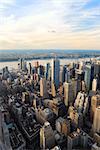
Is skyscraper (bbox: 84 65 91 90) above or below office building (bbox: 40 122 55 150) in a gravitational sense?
above

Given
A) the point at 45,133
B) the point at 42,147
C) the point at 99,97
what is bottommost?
the point at 42,147

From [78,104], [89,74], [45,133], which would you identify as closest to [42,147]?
[45,133]

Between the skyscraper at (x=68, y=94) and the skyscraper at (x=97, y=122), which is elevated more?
the skyscraper at (x=68, y=94)

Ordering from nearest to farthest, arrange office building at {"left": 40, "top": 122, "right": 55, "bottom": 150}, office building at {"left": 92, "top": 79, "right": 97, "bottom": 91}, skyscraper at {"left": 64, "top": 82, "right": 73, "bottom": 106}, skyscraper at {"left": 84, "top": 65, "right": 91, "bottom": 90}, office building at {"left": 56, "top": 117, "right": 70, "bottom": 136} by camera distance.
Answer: office building at {"left": 40, "top": 122, "right": 55, "bottom": 150} → office building at {"left": 56, "top": 117, "right": 70, "bottom": 136} → skyscraper at {"left": 64, "top": 82, "right": 73, "bottom": 106} → office building at {"left": 92, "top": 79, "right": 97, "bottom": 91} → skyscraper at {"left": 84, "top": 65, "right": 91, "bottom": 90}

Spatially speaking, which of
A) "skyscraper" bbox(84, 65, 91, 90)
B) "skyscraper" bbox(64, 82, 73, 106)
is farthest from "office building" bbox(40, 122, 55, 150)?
"skyscraper" bbox(84, 65, 91, 90)

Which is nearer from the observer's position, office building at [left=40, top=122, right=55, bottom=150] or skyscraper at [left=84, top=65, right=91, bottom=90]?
office building at [left=40, top=122, right=55, bottom=150]

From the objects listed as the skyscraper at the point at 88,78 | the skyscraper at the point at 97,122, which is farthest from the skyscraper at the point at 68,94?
the skyscraper at the point at 97,122

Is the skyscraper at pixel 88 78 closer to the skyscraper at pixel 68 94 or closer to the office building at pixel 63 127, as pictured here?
the skyscraper at pixel 68 94

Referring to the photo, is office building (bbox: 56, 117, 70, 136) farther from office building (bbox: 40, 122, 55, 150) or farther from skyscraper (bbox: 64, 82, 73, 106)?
skyscraper (bbox: 64, 82, 73, 106)

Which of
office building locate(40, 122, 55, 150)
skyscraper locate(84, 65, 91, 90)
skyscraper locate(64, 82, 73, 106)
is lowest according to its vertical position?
office building locate(40, 122, 55, 150)

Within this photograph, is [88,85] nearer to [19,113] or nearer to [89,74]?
[89,74]

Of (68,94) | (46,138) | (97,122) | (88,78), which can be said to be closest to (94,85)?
(88,78)
